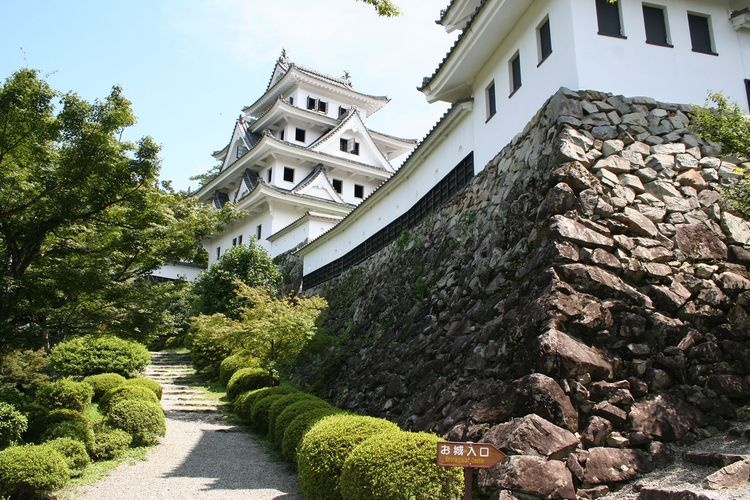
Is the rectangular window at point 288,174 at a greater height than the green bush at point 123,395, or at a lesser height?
greater

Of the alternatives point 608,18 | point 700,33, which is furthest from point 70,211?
point 700,33

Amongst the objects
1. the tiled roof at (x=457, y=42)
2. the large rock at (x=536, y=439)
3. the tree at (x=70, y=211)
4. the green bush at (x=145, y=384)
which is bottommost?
the large rock at (x=536, y=439)

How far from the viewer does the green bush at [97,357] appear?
50.2 feet

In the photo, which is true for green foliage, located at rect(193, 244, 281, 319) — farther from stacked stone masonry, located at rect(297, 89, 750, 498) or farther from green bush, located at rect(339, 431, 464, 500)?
green bush, located at rect(339, 431, 464, 500)

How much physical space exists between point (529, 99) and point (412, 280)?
16.3 ft

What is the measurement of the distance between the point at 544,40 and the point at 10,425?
37.9 ft

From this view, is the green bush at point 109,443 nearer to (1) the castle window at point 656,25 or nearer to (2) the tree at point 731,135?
(2) the tree at point 731,135

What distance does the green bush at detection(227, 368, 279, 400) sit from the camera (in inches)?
615

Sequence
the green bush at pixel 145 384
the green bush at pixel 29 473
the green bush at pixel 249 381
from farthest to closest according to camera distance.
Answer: the green bush at pixel 249 381 < the green bush at pixel 145 384 < the green bush at pixel 29 473

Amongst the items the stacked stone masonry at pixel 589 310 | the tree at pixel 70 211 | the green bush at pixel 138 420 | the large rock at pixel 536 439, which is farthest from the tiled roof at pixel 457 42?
the green bush at pixel 138 420

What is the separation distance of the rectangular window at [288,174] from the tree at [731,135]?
2461cm

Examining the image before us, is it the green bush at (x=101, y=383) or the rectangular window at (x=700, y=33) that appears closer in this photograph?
the rectangular window at (x=700, y=33)

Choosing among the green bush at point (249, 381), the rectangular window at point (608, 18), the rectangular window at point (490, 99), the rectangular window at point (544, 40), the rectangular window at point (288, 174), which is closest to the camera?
the rectangular window at point (608, 18)

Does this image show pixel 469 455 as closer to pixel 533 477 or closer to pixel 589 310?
pixel 533 477
